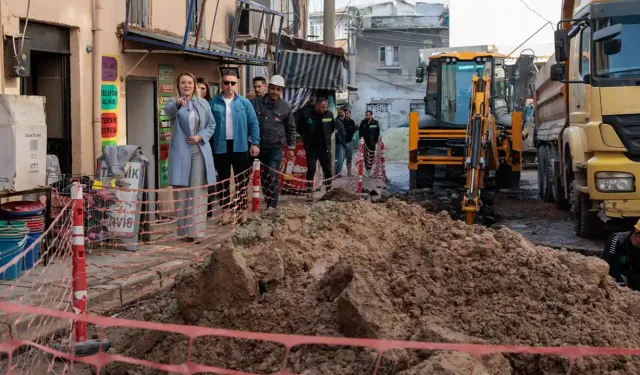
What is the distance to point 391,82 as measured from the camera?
2168 inches

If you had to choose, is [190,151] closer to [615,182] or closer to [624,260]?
[615,182]

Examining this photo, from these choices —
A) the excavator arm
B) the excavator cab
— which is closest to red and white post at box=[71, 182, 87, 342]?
the excavator arm

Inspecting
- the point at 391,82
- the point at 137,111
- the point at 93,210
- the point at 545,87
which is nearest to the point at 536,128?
the point at 545,87

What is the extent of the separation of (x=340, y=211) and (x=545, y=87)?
870cm

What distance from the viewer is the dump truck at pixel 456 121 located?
1748 cm

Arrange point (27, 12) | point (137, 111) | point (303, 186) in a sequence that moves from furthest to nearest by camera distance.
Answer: point (303, 186), point (137, 111), point (27, 12)

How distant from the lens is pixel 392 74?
181 feet

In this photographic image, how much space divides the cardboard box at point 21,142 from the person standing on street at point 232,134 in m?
3.28

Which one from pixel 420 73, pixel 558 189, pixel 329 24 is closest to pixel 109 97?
pixel 558 189

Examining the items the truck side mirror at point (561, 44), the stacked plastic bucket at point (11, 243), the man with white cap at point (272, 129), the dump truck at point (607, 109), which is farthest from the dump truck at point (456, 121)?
the stacked plastic bucket at point (11, 243)

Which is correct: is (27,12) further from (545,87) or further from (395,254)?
(545,87)

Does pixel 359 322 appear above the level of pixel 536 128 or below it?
below

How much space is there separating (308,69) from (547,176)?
19.7 feet

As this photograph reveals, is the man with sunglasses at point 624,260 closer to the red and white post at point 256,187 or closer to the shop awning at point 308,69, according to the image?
the red and white post at point 256,187
